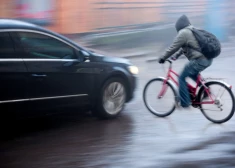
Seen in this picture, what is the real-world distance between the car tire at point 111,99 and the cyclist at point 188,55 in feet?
2.72

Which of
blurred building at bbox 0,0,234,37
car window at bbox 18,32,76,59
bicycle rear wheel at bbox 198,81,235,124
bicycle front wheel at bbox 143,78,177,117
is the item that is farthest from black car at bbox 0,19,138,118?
blurred building at bbox 0,0,234,37

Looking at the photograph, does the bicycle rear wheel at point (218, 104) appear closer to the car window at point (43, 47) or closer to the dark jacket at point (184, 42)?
the dark jacket at point (184, 42)

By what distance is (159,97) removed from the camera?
8.82 meters

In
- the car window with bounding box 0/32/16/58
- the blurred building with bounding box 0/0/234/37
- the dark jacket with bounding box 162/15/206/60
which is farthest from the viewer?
the blurred building with bounding box 0/0/234/37

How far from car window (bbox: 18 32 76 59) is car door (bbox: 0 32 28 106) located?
222 mm

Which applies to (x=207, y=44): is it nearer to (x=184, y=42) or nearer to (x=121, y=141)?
(x=184, y=42)

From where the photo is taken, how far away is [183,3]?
22125 mm

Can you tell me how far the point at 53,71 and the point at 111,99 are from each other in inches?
53.6

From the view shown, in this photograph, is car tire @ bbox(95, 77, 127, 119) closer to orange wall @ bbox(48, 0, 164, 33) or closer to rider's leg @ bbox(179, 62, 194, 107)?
rider's leg @ bbox(179, 62, 194, 107)

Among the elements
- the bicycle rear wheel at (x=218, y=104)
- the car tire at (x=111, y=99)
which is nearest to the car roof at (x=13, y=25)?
the car tire at (x=111, y=99)

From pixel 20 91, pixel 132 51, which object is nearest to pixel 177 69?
pixel 132 51

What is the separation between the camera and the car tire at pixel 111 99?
8477 millimetres

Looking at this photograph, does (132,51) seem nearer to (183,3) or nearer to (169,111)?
(183,3)

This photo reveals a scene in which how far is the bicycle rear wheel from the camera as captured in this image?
8.20 metres
